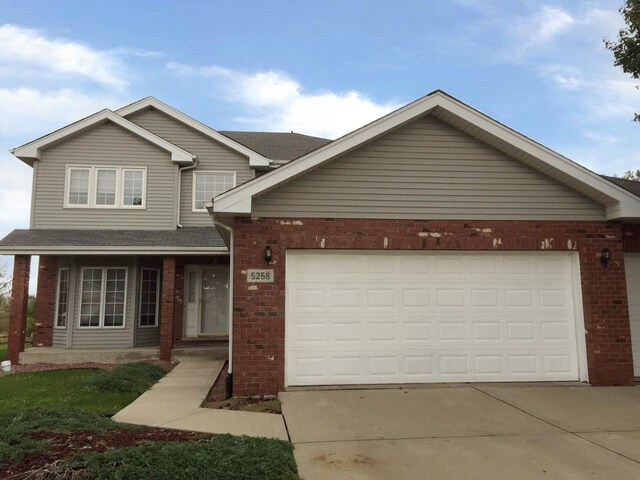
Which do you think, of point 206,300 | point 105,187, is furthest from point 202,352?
point 105,187

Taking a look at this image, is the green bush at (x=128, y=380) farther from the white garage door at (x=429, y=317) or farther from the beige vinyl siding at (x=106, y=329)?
the beige vinyl siding at (x=106, y=329)

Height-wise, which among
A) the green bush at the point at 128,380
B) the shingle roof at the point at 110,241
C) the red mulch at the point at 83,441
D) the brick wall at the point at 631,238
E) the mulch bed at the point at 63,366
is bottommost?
the mulch bed at the point at 63,366

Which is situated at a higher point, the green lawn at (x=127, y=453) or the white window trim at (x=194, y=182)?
the white window trim at (x=194, y=182)

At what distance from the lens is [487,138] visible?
786 centimetres

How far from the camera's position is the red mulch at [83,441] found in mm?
3846

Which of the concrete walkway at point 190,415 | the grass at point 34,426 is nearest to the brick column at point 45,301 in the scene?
the concrete walkway at point 190,415

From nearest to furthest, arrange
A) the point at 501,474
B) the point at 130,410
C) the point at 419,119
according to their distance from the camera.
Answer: the point at 501,474 < the point at 130,410 < the point at 419,119

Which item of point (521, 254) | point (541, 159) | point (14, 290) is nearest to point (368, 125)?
point (541, 159)

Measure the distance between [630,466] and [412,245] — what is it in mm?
4184

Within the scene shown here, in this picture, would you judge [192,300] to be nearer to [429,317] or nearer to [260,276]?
[260,276]

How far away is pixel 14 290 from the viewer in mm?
11758

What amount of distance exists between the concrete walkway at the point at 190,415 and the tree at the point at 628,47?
426 inches

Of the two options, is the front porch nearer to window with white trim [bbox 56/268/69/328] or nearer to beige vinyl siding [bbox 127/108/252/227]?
window with white trim [bbox 56/268/69/328]

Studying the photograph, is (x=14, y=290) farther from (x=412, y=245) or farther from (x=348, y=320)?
(x=412, y=245)
